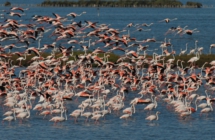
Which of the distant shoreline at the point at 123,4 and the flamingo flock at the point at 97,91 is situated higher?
the flamingo flock at the point at 97,91

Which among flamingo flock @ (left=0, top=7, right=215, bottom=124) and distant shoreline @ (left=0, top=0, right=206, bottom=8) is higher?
flamingo flock @ (left=0, top=7, right=215, bottom=124)

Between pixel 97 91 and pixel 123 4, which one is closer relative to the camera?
pixel 97 91

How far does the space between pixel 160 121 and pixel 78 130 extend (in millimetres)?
2913

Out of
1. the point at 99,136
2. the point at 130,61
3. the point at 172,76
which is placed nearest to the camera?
the point at 99,136

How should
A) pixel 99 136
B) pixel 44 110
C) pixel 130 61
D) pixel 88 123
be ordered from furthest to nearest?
1. pixel 130 61
2. pixel 44 110
3. pixel 88 123
4. pixel 99 136

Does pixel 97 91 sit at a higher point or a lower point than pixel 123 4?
higher

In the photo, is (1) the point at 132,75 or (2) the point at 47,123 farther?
(1) the point at 132,75

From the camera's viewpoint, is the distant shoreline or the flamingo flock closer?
the flamingo flock

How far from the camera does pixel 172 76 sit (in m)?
29.9

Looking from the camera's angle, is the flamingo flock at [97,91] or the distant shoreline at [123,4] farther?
the distant shoreline at [123,4]

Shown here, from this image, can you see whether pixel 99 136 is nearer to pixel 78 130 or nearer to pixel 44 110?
pixel 78 130

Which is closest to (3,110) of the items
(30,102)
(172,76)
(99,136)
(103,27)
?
(30,102)

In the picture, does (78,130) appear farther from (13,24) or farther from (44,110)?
(13,24)

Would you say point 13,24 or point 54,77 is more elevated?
point 13,24
